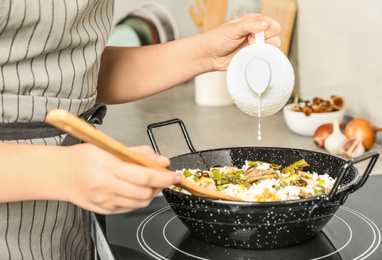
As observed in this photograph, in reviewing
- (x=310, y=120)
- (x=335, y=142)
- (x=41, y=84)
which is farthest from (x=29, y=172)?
(x=310, y=120)

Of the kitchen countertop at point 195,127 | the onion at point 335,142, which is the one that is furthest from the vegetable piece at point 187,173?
the onion at point 335,142

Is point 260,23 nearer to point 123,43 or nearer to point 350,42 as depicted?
point 350,42

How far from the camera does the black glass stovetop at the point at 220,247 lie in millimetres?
767

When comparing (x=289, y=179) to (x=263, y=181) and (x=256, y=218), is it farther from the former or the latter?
(x=256, y=218)

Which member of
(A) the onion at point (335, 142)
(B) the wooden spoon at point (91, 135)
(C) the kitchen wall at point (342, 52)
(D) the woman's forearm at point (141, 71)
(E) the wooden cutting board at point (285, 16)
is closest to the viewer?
(B) the wooden spoon at point (91, 135)

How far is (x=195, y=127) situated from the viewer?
A: 6.06 ft

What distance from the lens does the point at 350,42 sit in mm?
1688

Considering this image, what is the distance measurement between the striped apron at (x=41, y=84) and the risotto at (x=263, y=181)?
9.6 inches

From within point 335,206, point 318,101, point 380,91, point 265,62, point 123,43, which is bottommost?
point 123,43

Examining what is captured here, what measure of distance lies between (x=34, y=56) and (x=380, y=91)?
1.07 meters

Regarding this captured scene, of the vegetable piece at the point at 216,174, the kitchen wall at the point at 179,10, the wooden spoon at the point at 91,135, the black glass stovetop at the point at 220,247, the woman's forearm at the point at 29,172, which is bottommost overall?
the kitchen wall at the point at 179,10

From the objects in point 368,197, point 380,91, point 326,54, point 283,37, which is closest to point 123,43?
point 283,37

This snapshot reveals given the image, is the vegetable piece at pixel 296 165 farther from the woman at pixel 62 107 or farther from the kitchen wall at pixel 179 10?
the kitchen wall at pixel 179 10

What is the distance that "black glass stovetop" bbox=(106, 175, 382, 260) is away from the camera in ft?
2.52
